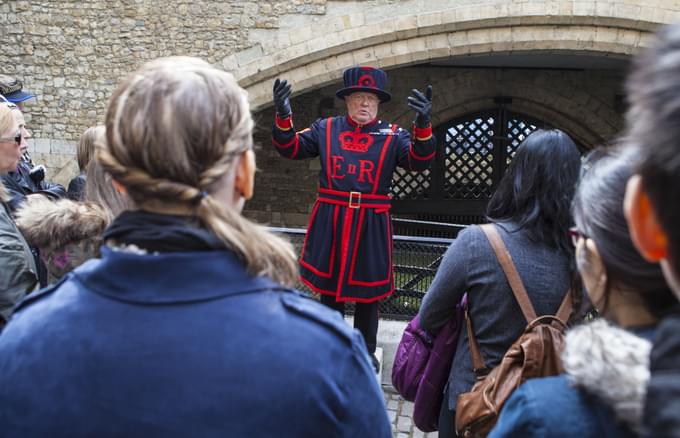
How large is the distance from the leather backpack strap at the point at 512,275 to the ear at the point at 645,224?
3.83 ft

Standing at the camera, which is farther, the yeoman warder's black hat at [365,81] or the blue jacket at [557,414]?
the yeoman warder's black hat at [365,81]

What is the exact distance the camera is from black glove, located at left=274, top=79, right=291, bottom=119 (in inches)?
151

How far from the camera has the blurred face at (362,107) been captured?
3.88 meters

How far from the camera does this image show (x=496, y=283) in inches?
77.0

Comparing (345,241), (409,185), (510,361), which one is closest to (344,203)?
(345,241)

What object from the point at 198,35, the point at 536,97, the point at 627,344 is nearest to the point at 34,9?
the point at 198,35

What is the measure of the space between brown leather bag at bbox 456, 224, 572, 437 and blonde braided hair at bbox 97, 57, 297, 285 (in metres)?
0.94

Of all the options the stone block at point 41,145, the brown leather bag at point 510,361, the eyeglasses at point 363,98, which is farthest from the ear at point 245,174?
the stone block at point 41,145

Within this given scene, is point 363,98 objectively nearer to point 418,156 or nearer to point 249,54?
point 418,156

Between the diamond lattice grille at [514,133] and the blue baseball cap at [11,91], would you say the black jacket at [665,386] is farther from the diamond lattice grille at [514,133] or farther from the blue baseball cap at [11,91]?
the diamond lattice grille at [514,133]

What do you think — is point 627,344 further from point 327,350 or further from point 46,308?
point 46,308

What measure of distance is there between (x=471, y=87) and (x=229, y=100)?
1018 centimetres

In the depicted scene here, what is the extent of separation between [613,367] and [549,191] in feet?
3.68

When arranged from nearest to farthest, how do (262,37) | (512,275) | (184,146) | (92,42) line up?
(184,146)
(512,275)
(262,37)
(92,42)
